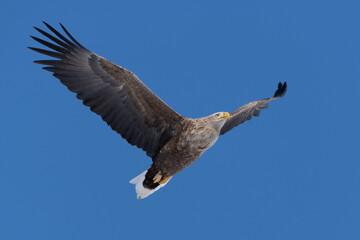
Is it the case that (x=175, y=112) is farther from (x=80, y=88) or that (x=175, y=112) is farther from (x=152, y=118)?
(x=80, y=88)

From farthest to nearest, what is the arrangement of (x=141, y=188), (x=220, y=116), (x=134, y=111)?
(x=141, y=188) → (x=134, y=111) → (x=220, y=116)

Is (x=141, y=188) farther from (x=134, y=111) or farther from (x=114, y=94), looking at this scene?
(x=114, y=94)

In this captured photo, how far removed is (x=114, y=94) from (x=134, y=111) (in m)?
0.34

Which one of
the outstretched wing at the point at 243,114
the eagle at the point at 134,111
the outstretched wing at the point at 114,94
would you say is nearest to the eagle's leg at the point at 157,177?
the eagle at the point at 134,111

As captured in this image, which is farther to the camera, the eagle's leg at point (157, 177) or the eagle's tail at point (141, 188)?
the eagle's tail at point (141, 188)

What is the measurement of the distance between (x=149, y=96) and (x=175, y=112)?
0.39 meters

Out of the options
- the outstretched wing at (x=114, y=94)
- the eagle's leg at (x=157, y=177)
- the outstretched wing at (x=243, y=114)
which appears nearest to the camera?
the outstretched wing at (x=114, y=94)

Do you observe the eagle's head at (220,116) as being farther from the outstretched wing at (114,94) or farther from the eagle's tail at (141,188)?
the eagle's tail at (141,188)

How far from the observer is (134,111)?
704 centimetres

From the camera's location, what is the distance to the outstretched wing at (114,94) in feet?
22.0

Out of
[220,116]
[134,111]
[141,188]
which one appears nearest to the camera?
[220,116]

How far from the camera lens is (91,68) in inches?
270

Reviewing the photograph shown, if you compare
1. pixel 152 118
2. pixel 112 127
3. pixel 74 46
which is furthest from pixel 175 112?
pixel 74 46

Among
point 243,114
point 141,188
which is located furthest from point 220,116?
point 141,188
